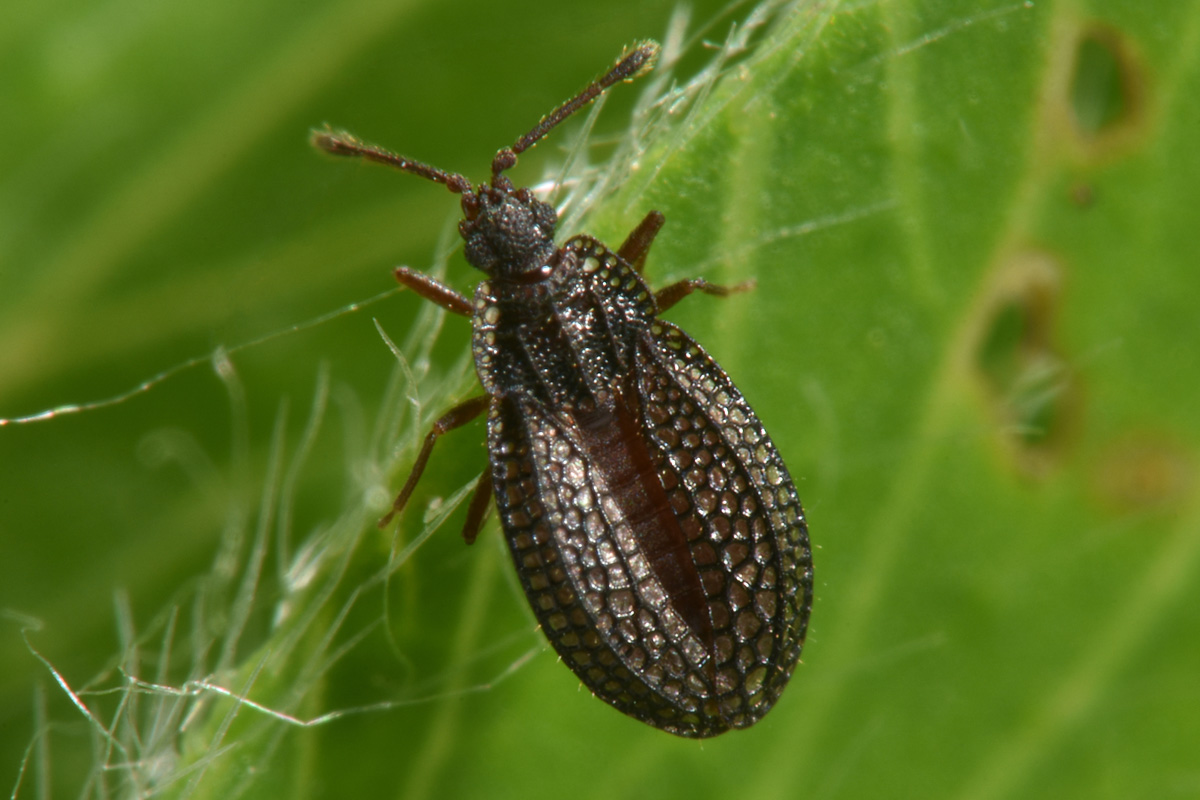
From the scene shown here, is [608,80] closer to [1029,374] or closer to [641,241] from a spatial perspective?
[641,241]

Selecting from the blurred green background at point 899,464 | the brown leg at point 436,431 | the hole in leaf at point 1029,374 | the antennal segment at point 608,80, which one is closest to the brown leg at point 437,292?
the blurred green background at point 899,464

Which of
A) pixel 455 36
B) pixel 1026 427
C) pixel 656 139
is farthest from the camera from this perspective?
pixel 455 36

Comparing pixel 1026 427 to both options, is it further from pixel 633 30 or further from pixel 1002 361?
pixel 633 30

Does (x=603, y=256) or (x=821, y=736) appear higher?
(x=603, y=256)

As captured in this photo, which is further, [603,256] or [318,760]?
[603,256]

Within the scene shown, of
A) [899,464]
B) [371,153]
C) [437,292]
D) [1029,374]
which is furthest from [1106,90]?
[371,153]

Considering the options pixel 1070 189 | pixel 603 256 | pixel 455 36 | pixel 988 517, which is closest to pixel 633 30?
pixel 455 36
